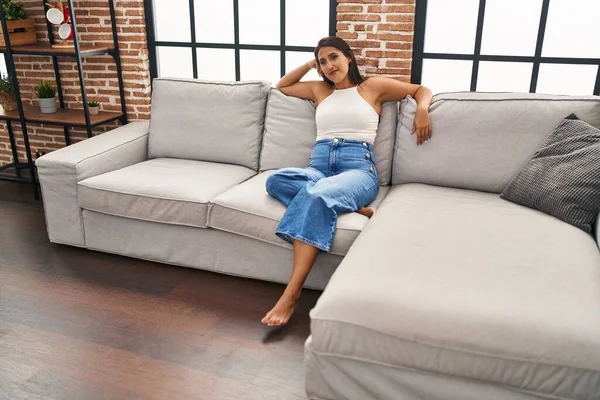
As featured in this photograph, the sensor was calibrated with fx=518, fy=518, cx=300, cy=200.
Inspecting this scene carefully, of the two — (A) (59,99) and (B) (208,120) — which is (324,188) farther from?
(A) (59,99)

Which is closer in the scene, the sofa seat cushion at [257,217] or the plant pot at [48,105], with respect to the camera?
the sofa seat cushion at [257,217]

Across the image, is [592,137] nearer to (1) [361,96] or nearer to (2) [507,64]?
(2) [507,64]

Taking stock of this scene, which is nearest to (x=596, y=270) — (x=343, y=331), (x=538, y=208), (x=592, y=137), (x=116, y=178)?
(x=538, y=208)

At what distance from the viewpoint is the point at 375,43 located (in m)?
2.98

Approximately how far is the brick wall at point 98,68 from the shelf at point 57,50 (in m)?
0.12

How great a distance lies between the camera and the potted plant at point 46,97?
3.57 meters

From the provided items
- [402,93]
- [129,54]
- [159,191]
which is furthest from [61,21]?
[402,93]

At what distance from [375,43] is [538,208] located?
1.35 m

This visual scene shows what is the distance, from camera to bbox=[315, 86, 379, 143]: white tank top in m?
2.59

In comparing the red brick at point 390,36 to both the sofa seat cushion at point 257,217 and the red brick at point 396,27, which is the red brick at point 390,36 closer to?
the red brick at point 396,27

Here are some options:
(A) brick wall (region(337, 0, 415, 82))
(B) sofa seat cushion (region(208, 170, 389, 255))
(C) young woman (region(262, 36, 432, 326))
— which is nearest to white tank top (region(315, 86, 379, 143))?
(C) young woman (region(262, 36, 432, 326))

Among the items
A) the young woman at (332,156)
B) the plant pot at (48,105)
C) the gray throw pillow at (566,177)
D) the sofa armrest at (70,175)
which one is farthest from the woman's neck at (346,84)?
the plant pot at (48,105)

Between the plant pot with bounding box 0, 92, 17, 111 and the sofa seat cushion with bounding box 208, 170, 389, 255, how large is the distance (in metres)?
2.10

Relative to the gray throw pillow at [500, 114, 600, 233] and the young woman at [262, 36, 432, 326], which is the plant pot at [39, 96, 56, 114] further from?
the gray throw pillow at [500, 114, 600, 233]
